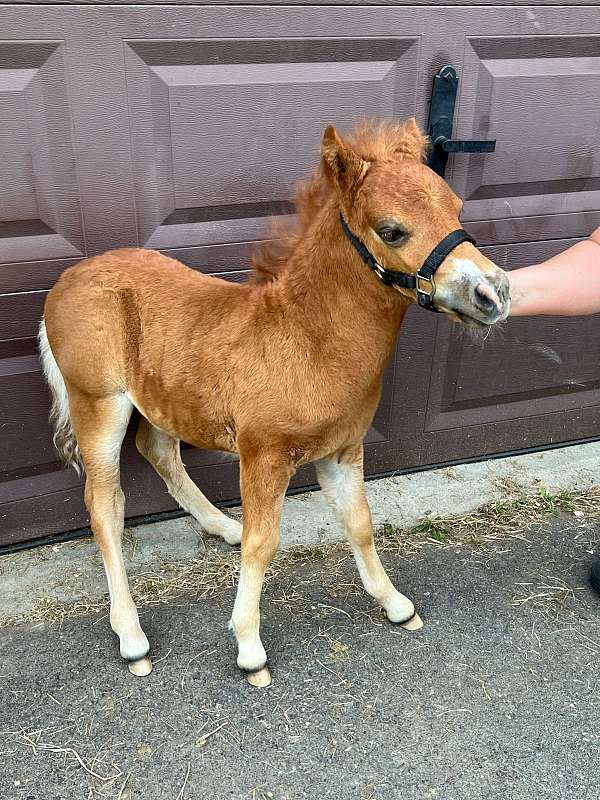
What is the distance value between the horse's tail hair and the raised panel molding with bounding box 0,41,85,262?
0.32 metres

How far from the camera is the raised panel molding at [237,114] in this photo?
97.2 inches

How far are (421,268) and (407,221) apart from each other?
0.40ft

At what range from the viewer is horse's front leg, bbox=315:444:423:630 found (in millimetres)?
2320

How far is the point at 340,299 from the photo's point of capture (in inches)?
75.3

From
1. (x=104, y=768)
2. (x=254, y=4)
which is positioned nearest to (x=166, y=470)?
(x=104, y=768)

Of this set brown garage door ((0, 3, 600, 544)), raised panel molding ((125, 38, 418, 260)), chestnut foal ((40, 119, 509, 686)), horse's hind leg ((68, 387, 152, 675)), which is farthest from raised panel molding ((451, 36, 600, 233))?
horse's hind leg ((68, 387, 152, 675))

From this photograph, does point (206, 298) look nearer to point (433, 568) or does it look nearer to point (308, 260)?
point (308, 260)

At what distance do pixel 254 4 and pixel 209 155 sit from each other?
1.78 feet

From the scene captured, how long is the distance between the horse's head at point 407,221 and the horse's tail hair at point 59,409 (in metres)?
1.23

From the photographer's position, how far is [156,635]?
2.48 metres

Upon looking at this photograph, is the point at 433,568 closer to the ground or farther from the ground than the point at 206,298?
closer to the ground

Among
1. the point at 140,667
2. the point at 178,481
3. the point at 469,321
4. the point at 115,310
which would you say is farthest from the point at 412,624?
the point at 115,310

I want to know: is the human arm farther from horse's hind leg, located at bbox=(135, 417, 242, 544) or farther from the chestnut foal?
horse's hind leg, located at bbox=(135, 417, 242, 544)

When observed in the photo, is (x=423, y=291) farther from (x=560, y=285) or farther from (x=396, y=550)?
(x=396, y=550)
